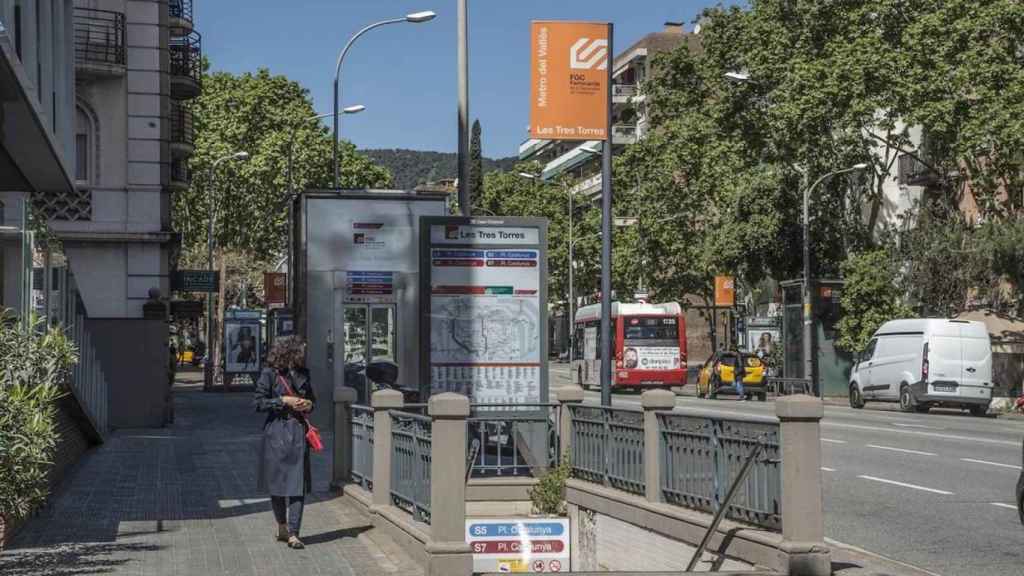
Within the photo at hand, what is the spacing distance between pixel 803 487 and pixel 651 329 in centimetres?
4302

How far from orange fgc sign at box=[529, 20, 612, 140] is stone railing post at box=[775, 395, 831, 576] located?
6.84m

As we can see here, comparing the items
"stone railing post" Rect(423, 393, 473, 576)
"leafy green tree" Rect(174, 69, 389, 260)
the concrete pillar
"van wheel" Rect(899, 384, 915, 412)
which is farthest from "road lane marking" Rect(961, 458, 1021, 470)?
"leafy green tree" Rect(174, 69, 389, 260)

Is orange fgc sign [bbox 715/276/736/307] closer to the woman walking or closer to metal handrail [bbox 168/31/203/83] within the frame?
metal handrail [bbox 168/31/203/83]

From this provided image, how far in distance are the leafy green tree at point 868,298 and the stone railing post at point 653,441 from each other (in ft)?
122

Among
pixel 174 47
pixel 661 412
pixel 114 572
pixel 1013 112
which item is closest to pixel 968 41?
pixel 1013 112

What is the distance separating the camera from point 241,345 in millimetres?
53719

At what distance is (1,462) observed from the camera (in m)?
9.41

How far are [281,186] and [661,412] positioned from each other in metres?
64.8

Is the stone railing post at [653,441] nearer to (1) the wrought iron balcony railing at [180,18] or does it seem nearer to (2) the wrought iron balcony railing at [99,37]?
(2) the wrought iron balcony railing at [99,37]

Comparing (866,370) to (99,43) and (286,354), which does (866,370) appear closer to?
(99,43)

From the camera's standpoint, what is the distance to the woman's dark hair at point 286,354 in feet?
42.4

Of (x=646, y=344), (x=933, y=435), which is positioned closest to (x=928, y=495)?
(x=933, y=435)

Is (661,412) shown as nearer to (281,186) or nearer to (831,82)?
(831,82)

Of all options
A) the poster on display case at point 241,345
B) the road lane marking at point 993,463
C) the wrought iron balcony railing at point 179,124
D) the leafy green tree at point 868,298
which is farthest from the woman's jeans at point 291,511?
the poster on display case at point 241,345
